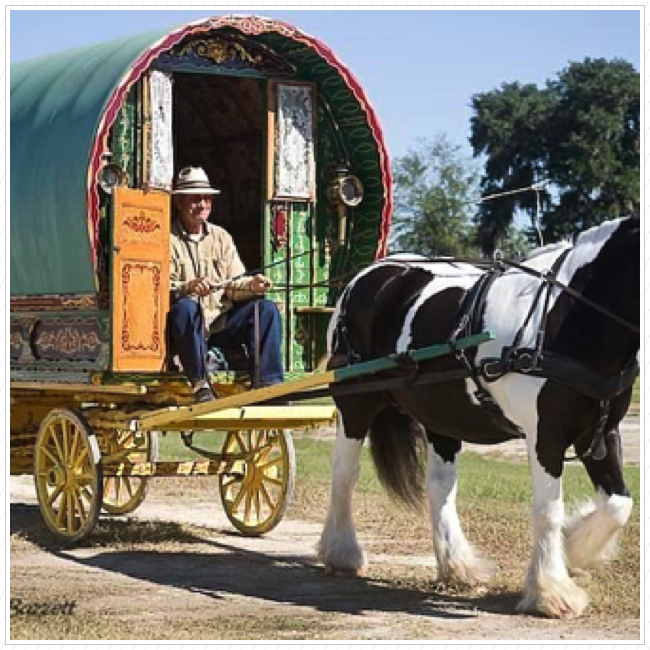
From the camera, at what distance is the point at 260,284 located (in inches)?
354

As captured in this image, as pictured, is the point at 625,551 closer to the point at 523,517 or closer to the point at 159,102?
the point at 523,517

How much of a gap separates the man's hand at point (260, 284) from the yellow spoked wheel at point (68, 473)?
4.43 feet

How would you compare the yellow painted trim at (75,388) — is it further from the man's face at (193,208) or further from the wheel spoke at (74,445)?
the man's face at (193,208)

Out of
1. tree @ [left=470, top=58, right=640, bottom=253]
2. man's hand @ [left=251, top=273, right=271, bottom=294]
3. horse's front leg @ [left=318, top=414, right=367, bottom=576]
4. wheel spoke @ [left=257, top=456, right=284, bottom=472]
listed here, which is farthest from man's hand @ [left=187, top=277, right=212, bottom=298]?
tree @ [left=470, top=58, right=640, bottom=253]

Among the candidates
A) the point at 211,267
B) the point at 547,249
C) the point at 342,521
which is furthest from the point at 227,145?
the point at 547,249

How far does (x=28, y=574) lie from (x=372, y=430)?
2159 mm

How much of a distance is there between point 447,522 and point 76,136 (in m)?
3.21

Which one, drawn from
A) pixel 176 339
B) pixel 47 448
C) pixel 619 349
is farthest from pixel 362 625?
pixel 47 448

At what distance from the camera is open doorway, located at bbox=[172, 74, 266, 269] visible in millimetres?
10617

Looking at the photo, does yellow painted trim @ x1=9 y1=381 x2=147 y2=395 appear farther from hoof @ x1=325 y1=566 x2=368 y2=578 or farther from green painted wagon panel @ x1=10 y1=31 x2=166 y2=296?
hoof @ x1=325 y1=566 x2=368 y2=578

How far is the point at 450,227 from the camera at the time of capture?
45.9 metres

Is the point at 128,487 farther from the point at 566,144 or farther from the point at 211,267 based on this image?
the point at 566,144

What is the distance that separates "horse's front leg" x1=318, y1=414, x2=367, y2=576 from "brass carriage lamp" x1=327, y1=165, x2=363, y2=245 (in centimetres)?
185

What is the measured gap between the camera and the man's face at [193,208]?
9.36m
